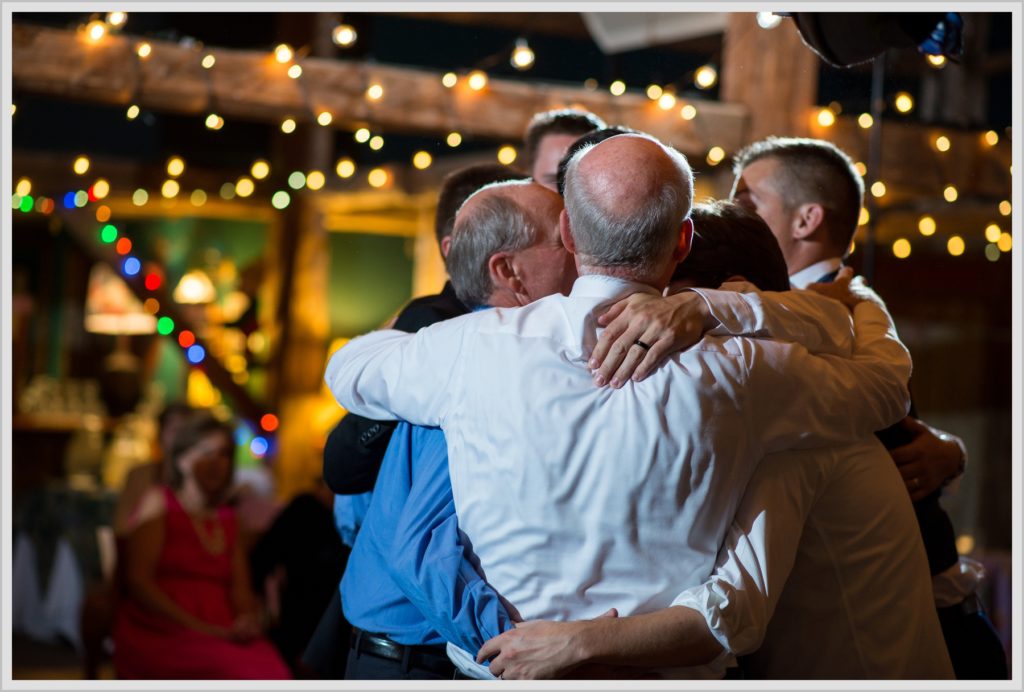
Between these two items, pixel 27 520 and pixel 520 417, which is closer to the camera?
pixel 520 417

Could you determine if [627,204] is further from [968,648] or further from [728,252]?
[968,648]

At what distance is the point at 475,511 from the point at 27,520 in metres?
5.34

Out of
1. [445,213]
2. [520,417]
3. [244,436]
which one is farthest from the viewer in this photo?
[244,436]

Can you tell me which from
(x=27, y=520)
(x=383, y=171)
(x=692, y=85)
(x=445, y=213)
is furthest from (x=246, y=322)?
(x=445, y=213)

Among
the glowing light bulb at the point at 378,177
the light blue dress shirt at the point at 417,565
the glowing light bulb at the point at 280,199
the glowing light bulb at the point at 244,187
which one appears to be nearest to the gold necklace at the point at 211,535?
the glowing light bulb at the point at 280,199

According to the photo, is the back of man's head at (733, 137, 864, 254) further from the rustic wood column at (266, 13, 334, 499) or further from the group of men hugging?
the rustic wood column at (266, 13, 334, 499)

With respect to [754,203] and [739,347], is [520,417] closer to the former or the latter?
[739,347]

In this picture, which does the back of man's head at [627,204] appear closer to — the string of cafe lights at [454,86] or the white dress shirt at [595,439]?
the white dress shirt at [595,439]

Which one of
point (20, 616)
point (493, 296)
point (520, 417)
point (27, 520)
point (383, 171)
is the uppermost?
point (383, 171)

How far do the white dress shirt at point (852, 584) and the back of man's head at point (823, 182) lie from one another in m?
0.59

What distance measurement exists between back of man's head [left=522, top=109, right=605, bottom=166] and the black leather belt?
1.33m

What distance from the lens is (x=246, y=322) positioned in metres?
8.49

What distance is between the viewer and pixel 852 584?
65.4 inches

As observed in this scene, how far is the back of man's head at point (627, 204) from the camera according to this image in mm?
1449
